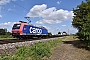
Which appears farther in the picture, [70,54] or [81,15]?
[81,15]

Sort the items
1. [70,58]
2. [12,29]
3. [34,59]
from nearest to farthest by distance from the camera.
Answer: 1. [34,59]
2. [70,58]
3. [12,29]

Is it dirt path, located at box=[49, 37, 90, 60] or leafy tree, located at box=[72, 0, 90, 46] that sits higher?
leafy tree, located at box=[72, 0, 90, 46]

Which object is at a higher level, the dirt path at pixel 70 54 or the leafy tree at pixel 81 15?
the leafy tree at pixel 81 15

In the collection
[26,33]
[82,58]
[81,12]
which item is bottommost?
[82,58]

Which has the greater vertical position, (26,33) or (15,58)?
(26,33)

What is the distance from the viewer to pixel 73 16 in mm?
24219

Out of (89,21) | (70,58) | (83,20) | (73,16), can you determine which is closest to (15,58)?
(70,58)

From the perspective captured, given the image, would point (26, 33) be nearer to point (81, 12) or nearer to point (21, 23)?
point (21, 23)

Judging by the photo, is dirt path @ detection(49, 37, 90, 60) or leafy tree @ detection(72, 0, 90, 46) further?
leafy tree @ detection(72, 0, 90, 46)

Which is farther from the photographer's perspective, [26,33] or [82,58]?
[26,33]

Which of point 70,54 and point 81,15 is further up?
point 81,15

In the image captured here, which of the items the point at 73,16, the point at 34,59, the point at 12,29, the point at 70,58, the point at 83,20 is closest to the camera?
the point at 34,59

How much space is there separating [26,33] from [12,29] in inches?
108

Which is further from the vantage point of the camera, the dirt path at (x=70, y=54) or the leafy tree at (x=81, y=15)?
the leafy tree at (x=81, y=15)
